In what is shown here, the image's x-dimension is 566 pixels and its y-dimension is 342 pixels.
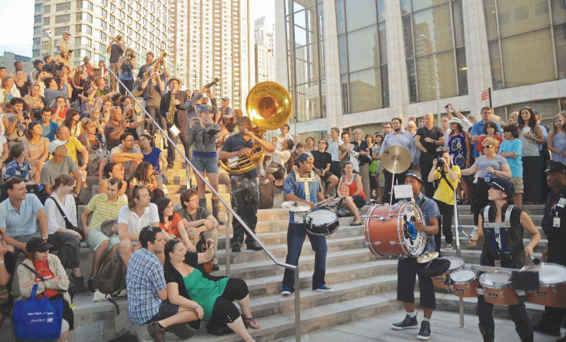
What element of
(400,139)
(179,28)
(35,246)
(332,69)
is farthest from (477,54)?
(179,28)

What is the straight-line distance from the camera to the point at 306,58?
25844mm

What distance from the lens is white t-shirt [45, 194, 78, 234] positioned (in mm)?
4980

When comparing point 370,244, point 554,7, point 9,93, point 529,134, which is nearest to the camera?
point 370,244

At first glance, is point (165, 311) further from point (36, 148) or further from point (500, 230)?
point (36, 148)

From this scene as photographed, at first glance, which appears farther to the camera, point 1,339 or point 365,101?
point 365,101

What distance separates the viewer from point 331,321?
546 cm

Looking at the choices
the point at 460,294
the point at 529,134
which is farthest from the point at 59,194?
the point at 529,134

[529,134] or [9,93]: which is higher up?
[9,93]


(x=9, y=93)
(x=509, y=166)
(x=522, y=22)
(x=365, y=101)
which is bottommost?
(x=509, y=166)

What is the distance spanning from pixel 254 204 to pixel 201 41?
310 ft

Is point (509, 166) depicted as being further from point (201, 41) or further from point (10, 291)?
point (201, 41)

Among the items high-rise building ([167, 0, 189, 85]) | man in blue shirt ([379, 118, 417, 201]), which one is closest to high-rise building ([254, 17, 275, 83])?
high-rise building ([167, 0, 189, 85])

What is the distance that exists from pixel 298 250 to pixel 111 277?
245cm

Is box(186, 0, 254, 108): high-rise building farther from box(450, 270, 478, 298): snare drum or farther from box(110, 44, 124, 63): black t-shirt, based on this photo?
box(450, 270, 478, 298): snare drum
